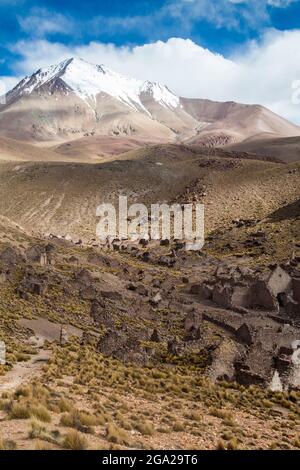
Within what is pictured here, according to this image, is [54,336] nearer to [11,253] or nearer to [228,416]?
[228,416]

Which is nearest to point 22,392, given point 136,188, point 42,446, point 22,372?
point 22,372

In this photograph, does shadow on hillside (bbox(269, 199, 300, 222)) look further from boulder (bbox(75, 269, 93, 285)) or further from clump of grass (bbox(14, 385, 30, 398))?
clump of grass (bbox(14, 385, 30, 398))

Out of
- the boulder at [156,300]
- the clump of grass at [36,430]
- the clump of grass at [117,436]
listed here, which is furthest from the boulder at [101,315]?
the clump of grass at [36,430]

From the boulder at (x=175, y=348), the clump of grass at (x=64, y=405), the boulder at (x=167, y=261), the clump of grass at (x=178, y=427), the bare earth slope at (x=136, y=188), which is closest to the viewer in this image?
the clump of grass at (x=64, y=405)

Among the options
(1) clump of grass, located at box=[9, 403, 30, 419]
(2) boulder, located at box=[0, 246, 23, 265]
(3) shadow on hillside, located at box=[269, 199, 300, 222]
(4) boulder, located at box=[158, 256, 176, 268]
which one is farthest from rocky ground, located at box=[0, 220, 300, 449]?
(3) shadow on hillside, located at box=[269, 199, 300, 222]

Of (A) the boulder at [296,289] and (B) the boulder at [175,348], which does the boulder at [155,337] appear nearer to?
(B) the boulder at [175,348]
